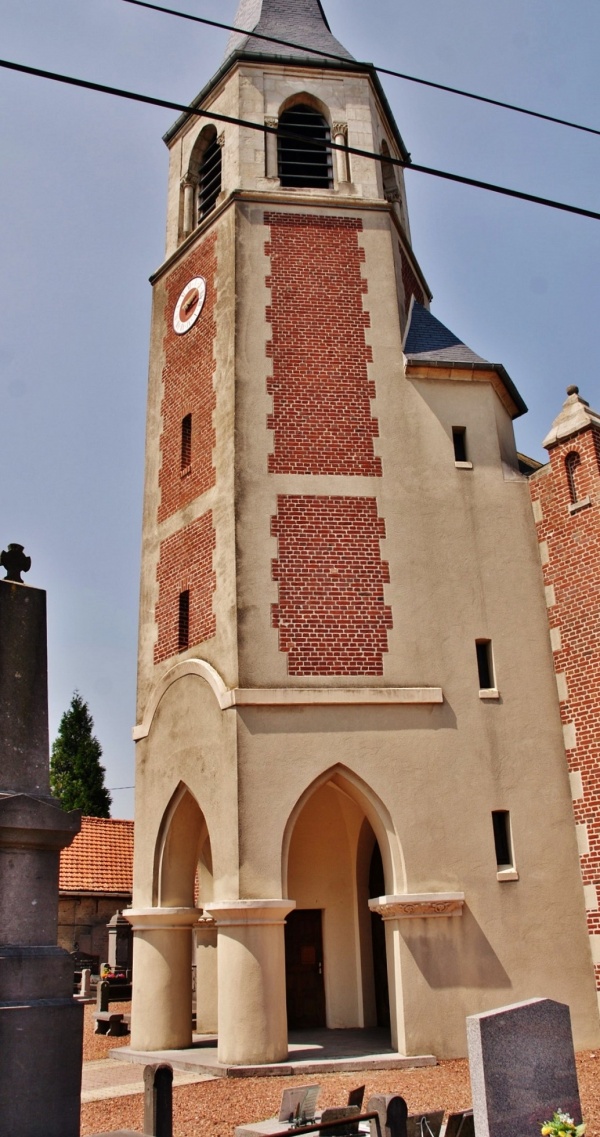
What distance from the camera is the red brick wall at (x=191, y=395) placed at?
16250mm

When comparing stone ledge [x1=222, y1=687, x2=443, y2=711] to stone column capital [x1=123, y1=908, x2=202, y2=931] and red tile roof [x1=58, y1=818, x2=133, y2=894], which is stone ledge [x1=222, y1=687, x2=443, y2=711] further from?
red tile roof [x1=58, y1=818, x2=133, y2=894]

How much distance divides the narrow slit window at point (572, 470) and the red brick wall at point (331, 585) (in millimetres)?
3117

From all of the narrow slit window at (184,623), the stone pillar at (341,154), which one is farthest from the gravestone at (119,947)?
the stone pillar at (341,154)

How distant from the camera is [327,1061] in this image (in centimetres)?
1192

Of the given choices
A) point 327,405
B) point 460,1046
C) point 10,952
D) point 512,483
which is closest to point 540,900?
point 460,1046

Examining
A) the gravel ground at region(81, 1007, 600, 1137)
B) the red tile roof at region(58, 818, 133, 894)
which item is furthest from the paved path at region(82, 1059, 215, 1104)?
the red tile roof at region(58, 818, 133, 894)

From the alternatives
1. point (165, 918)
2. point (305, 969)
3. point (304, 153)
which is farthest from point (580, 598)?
point (304, 153)

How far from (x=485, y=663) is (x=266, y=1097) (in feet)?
22.9

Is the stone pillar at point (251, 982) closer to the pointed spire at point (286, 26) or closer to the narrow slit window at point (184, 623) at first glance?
the narrow slit window at point (184, 623)

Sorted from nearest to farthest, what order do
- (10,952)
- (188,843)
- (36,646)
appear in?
(10,952)
(36,646)
(188,843)

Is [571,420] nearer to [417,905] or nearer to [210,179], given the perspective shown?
[417,905]

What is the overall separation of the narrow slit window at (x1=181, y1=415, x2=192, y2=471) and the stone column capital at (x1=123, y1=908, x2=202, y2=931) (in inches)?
289

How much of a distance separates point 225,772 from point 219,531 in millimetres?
3866

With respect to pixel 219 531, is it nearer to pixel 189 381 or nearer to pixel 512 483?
pixel 189 381
